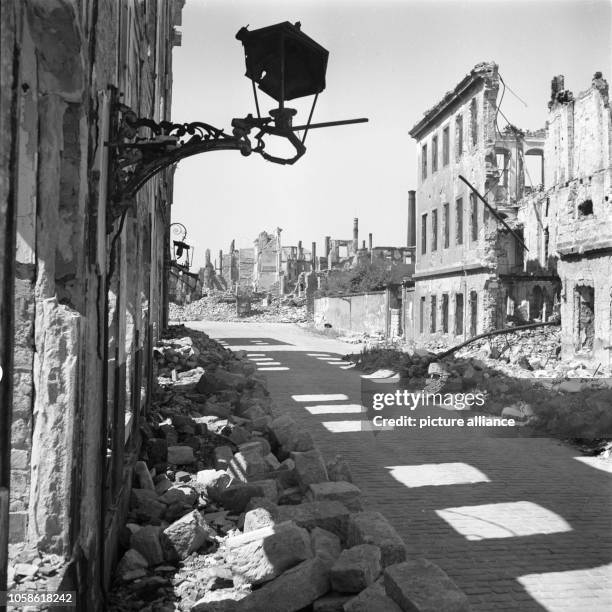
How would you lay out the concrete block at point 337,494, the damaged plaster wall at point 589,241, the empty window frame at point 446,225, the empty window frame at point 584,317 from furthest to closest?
1. the empty window frame at point 446,225
2. the empty window frame at point 584,317
3. the damaged plaster wall at point 589,241
4. the concrete block at point 337,494

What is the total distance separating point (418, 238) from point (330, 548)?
23812mm

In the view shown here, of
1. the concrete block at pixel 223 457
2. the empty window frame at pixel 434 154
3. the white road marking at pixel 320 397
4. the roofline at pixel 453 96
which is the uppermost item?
the roofline at pixel 453 96

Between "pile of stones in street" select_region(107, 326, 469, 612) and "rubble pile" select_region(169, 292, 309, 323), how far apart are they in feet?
154

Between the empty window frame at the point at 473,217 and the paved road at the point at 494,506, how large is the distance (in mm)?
12156

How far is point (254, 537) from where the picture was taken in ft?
14.3

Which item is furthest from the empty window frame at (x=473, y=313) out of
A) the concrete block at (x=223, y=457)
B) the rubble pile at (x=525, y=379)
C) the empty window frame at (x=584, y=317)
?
the concrete block at (x=223, y=457)

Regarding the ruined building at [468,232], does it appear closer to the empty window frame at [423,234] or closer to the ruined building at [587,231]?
the empty window frame at [423,234]

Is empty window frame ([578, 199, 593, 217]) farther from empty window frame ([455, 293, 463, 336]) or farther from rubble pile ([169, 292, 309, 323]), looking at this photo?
rubble pile ([169, 292, 309, 323])

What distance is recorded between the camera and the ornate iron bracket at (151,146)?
3.54 meters

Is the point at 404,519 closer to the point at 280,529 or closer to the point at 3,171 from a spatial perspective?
the point at 280,529

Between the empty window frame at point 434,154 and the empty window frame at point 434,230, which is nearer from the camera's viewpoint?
the empty window frame at point 434,230

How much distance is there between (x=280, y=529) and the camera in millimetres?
4254

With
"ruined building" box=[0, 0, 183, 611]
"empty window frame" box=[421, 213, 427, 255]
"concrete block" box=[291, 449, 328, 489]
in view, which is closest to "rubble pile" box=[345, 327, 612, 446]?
"concrete block" box=[291, 449, 328, 489]

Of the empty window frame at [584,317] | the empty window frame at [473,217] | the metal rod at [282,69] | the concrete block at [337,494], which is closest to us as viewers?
the metal rod at [282,69]
